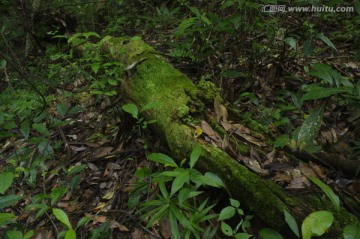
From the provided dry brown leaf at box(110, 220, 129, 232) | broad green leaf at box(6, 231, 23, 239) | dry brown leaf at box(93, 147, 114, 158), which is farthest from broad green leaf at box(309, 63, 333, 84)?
dry brown leaf at box(93, 147, 114, 158)

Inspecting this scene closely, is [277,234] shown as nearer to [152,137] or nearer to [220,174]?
[220,174]

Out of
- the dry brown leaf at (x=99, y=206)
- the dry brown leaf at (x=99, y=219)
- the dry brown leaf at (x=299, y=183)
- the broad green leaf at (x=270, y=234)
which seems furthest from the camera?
the dry brown leaf at (x=99, y=206)

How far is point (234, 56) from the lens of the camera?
3.44 metres

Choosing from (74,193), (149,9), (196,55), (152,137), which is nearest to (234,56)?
(196,55)

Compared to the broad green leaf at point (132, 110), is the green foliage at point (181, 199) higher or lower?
lower

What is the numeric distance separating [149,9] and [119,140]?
438 cm

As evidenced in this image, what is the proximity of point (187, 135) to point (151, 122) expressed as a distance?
0.40m

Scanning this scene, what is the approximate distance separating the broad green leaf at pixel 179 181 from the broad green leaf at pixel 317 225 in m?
0.63

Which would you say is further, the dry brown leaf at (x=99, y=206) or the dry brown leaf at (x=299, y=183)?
the dry brown leaf at (x=99, y=206)

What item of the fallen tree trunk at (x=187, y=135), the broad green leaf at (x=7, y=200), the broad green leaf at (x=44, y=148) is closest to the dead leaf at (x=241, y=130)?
the fallen tree trunk at (x=187, y=135)

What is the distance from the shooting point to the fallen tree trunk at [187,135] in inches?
74.2

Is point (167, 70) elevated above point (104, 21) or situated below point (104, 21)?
above

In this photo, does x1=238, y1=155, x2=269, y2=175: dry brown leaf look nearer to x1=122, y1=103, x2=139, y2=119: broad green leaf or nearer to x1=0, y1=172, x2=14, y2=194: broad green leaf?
x1=122, y1=103, x2=139, y2=119: broad green leaf

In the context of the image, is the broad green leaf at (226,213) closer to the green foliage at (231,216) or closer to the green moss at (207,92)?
the green foliage at (231,216)
